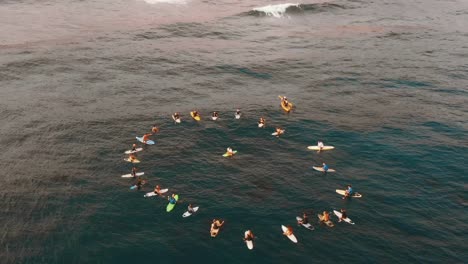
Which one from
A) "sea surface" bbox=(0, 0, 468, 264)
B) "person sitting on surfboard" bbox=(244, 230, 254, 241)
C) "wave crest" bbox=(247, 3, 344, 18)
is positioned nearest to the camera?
"person sitting on surfboard" bbox=(244, 230, 254, 241)

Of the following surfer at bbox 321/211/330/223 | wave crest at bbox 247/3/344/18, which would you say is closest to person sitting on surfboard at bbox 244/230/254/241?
surfer at bbox 321/211/330/223

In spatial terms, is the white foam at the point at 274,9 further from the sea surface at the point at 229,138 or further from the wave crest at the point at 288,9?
the sea surface at the point at 229,138

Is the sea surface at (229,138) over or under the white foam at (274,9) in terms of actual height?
under

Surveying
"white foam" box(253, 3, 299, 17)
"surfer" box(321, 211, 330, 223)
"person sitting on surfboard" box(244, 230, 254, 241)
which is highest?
"white foam" box(253, 3, 299, 17)

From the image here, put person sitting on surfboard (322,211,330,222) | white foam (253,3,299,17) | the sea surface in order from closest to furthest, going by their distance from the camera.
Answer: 1. the sea surface
2. person sitting on surfboard (322,211,330,222)
3. white foam (253,3,299,17)

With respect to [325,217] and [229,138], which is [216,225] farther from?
[229,138]

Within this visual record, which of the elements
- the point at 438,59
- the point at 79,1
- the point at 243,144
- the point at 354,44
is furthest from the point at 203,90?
the point at 79,1

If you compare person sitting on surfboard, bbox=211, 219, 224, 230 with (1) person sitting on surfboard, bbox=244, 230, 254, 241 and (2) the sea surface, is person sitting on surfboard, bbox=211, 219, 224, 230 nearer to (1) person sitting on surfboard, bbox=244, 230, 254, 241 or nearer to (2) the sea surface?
(2) the sea surface

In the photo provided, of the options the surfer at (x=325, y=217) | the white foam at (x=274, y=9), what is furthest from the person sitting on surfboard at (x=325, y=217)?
the white foam at (x=274, y=9)

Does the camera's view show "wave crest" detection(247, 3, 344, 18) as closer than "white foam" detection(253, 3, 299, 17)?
No

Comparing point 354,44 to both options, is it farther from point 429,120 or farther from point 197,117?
point 197,117
